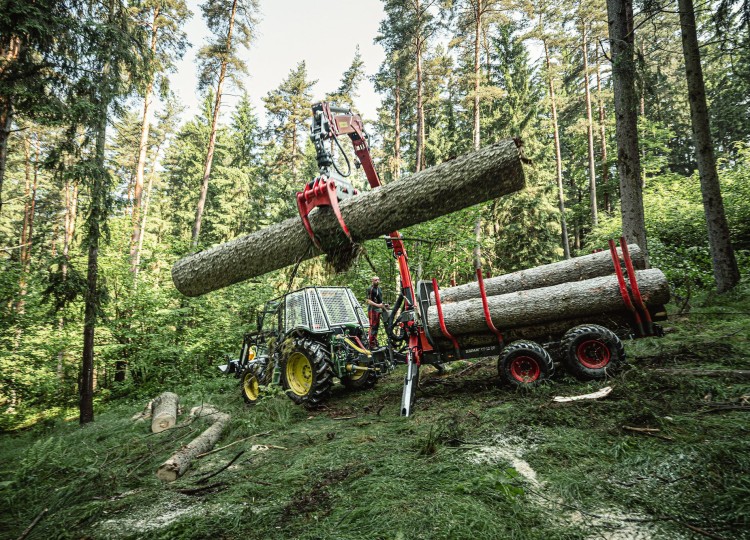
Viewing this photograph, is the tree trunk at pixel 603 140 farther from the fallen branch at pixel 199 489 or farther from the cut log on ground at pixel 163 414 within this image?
the fallen branch at pixel 199 489

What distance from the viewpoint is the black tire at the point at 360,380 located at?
21.9ft

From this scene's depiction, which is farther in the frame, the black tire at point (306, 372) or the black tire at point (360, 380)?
the black tire at point (360, 380)

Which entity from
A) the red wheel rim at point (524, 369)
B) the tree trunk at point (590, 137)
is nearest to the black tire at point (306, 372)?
the red wheel rim at point (524, 369)

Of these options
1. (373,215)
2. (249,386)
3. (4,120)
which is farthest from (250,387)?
(4,120)

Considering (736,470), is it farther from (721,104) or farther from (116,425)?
(721,104)

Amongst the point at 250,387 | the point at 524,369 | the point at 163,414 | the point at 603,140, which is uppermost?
the point at 603,140

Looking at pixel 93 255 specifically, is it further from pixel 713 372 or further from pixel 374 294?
pixel 713 372

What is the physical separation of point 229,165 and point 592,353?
71.8 feet

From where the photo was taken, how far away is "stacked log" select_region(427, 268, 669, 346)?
433 cm

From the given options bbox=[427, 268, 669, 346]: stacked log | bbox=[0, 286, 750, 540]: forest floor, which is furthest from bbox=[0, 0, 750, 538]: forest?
bbox=[427, 268, 669, 346]: stacked log

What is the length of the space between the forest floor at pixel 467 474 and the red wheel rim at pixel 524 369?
23cm

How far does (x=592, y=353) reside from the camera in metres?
4.38

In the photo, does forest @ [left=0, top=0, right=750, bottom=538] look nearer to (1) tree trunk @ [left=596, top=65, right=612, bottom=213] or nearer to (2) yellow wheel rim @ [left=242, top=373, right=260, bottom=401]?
(1) tree trunk @ [left=596, top=65, right=612, bottom=213]

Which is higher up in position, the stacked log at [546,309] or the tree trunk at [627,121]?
the tree trunk at [627,121]
